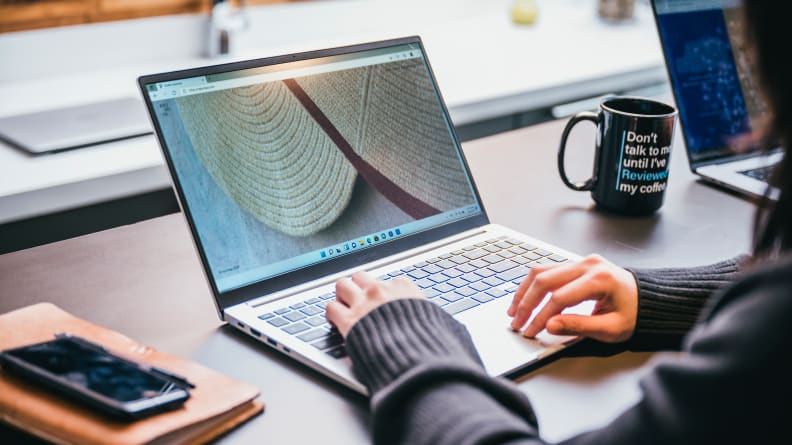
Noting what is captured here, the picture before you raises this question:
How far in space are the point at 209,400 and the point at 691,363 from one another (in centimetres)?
38

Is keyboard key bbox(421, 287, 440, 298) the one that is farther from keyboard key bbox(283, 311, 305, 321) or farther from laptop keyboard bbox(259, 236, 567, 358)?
keyboard key bbox(283, 311, 305, 321)

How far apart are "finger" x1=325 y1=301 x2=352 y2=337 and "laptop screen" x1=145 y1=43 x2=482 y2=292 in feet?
0.40

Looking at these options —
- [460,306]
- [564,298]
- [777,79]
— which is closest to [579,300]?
[564,298]

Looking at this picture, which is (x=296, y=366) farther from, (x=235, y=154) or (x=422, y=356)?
(x=235, y=154)

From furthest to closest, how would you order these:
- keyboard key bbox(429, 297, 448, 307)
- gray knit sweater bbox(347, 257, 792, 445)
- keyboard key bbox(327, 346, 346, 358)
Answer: keyboard key bbox(429, 297, 448, 307) → keyboard key bbox(327, 346, 346, 358) → gray knit sweater bbox(347, 257, 792, 445)

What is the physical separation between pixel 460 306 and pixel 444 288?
5cm

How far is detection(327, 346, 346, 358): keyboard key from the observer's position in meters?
0.74

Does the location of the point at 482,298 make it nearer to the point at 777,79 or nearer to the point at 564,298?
the point at 564,298

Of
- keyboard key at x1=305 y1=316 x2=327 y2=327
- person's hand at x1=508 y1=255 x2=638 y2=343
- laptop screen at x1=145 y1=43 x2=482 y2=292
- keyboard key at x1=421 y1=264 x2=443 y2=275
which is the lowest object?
person's hand at x1=508 y1=255 x2=638 y2=343

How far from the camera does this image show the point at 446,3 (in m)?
2.83

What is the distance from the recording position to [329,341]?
30.2 inches

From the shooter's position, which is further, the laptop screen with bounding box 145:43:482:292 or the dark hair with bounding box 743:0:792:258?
the laptop screen with bounding box 145:43:482:292

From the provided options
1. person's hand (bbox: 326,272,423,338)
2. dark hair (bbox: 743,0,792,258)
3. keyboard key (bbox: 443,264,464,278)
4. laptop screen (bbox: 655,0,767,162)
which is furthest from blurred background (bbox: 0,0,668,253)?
dark hair (bbox: 743,0,792,258)

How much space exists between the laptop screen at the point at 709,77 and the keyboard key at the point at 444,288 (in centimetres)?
59
